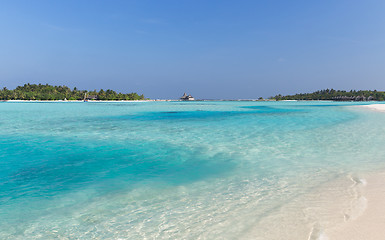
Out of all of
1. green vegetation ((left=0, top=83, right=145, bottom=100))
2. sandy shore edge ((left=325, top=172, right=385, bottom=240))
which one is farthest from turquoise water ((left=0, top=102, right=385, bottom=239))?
green vegetation ((left=0, top=83, right=145, bottom=100))

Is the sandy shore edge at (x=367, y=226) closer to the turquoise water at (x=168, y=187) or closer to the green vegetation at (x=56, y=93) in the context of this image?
the turquoise water at (x=168, y=187)

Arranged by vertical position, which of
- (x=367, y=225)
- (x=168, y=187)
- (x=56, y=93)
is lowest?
(x=168, y=187)

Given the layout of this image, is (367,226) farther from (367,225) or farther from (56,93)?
(56,93)

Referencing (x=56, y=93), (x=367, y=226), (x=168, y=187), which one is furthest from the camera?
(x=56, y=93)

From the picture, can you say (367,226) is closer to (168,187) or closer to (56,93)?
(168,187)

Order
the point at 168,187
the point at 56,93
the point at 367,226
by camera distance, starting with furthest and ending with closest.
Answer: the point at 56,93, the point at 168,187, the point at 367,226

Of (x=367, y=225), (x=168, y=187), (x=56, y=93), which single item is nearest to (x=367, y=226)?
(x=367, y=225)

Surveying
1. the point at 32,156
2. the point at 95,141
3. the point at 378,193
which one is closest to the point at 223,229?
the point at 378,193

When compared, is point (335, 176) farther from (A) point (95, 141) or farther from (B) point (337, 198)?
(A) point (95, 141)

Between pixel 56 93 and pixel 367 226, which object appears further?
pixel 56 93

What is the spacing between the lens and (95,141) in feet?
42.0

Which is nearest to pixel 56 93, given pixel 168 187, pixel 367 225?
pixel 168 187

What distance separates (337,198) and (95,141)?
37.6 ft

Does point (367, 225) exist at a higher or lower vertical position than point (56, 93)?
lower
